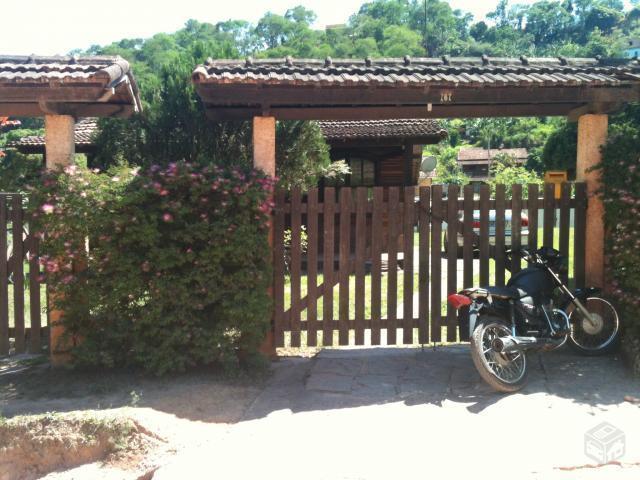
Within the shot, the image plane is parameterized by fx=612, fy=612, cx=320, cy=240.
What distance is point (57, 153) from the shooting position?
6.15m

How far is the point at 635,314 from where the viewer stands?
5906 mm

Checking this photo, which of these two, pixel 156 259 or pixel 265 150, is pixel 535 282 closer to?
pixel 265 150

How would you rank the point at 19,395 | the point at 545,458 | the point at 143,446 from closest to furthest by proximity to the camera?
the point at 545,458 → the point at 143,446 → the point at 19,395

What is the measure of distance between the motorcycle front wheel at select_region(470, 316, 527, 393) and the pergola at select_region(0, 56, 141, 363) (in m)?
3.93

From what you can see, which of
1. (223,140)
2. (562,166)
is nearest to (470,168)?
(562,166)

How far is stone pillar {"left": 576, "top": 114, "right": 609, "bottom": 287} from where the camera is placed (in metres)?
6.55

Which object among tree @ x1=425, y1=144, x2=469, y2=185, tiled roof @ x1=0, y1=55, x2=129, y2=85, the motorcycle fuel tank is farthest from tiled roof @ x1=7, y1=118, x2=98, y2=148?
tree @ x1=425, y1=144, x2=469, y2=185

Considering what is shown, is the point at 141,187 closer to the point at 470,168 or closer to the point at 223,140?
the point at 223,140

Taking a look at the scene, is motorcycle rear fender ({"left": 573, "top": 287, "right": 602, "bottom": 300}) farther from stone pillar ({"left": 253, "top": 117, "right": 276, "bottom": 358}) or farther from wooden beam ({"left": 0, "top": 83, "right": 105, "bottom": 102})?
wooden beam ({"left": 0, "top": 83, "right": 105, "bottom": 102})

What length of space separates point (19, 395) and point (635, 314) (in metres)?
5.79

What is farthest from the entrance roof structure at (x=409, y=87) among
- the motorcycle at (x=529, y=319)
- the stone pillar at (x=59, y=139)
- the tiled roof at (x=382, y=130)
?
the tiled roof at (x=382, y=130)

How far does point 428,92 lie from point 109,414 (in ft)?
13.8

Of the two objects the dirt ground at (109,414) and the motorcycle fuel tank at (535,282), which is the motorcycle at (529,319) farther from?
the dirt ground at (109,414)

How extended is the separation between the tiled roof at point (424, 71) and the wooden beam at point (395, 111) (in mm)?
427
